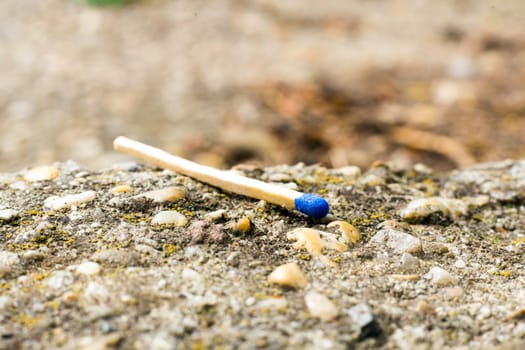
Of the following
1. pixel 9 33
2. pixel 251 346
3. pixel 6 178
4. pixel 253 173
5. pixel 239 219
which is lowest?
pixel 251 346

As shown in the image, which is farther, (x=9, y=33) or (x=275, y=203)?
(x=9, y=33)

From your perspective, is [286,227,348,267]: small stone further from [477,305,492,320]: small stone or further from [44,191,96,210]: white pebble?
[44,191,96,210]: white pebble

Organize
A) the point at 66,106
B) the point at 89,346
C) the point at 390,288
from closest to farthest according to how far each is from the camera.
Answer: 1. the point at 89,346
2. the point at 390,288
3. the point at 66,106

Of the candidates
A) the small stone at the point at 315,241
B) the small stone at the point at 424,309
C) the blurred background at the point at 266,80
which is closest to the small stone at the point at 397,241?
the small stone at the point at 315,241

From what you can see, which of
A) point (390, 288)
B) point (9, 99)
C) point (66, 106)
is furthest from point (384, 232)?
point (9, 99)

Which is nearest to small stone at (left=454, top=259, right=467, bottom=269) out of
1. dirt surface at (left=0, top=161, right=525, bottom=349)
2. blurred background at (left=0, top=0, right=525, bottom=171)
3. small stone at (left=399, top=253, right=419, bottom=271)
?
dirt surface at (left=0, top=161, right=525, bottom=349)

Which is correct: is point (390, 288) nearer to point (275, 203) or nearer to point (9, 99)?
point (275, 203)
